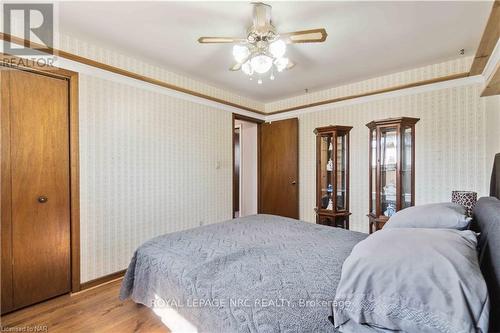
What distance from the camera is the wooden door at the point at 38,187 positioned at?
198 cm

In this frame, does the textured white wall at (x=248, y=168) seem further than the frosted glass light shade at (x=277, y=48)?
Yes

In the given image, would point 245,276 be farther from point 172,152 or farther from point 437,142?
point 437,142

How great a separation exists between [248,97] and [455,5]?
2.83 m

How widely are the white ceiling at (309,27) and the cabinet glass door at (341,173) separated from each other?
990 mm

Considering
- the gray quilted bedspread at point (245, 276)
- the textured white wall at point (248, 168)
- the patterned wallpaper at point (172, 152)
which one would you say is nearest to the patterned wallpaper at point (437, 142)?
the patterned wallpaper at point (172, 152)

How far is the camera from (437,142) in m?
2.84

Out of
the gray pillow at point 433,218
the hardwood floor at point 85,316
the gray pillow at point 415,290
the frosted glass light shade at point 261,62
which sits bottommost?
the hardwood floor at point 85,316

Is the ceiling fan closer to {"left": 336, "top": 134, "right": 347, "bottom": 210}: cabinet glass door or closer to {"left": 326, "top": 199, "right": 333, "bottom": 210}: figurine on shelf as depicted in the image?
{"left": 336, "top": 134, "right": 347, "bottom": 210}: cabinet glass door

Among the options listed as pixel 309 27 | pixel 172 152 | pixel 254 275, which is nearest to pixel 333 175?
pixel 309 27

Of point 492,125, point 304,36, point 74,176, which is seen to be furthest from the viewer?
point 492,125

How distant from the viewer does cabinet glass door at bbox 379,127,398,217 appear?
9.59 feet

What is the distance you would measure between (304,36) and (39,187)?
8.44 feet

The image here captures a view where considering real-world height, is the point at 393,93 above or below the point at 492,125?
above

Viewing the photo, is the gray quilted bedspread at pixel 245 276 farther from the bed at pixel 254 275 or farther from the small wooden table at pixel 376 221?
the small wooden table at pixel 376 221
